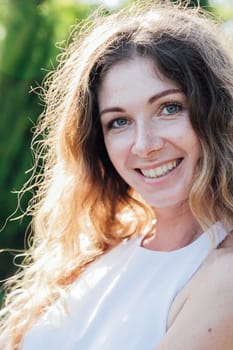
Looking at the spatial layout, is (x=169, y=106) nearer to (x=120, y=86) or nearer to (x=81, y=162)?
(x=120, y=86)

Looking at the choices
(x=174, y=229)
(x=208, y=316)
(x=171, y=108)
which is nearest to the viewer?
(x=208, y=316)

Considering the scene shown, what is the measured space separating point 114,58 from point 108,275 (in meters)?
0.64

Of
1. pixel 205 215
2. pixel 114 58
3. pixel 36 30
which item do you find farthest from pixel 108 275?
pixel 36 30

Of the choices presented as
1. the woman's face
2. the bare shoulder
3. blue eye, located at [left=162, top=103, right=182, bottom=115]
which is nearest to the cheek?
the woman's face

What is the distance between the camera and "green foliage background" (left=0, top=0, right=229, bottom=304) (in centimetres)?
556

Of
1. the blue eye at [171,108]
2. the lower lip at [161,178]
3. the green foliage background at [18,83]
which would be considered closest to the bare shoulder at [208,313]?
the lower lip at [161,178]

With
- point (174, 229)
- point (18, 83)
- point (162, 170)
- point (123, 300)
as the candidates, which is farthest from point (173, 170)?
point (18, 83)

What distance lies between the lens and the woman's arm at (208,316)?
2271 millimetres

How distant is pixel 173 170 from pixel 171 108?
171 millimetres

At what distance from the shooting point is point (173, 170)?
257 centimetres

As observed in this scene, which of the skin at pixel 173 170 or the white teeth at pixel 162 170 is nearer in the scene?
the skin at pixel 173 170

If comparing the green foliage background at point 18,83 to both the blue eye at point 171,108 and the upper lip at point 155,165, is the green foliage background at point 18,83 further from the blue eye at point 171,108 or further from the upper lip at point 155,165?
the blue eye at point 171,108

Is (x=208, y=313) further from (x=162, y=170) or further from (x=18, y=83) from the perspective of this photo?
(x=18, y=83)

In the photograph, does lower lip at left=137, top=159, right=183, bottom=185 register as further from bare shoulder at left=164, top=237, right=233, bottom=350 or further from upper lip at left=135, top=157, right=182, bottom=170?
bare shoulder at left=164, top=237, right=233, bottom=350
